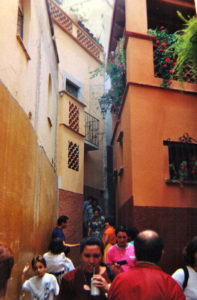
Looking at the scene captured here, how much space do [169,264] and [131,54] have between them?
5.44 metres

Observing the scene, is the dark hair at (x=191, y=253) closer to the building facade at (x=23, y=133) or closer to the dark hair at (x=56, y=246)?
the building facade at (x=23, y=133)

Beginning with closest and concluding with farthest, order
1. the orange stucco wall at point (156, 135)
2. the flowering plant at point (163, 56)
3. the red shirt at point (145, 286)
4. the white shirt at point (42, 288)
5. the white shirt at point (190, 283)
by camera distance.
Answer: the red shirt at point (145, 286)
the white shirt at point (190, 283)
the white shirt at point (42, 288)
the orange stucco wall at point (156, 135)
the flowering plant at point (163, 56)

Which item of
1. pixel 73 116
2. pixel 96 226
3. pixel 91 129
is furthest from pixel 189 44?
pixel 91 129

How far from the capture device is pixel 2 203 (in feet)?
14.5

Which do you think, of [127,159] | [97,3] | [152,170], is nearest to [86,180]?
[127,159]

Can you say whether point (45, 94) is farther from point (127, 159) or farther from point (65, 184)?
point (65, 184)

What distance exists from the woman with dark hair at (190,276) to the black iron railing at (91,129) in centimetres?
1056

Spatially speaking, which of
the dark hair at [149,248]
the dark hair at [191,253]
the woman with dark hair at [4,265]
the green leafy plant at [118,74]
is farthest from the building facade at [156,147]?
the woman with dark hair at [4,265]

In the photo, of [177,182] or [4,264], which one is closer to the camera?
[4,264]

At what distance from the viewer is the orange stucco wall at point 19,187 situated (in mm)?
4520

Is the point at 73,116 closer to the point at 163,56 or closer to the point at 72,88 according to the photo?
the point at 72,88

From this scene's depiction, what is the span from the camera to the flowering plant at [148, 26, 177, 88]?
29.2 feet

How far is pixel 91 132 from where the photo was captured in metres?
14.0

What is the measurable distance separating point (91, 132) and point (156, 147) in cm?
593
